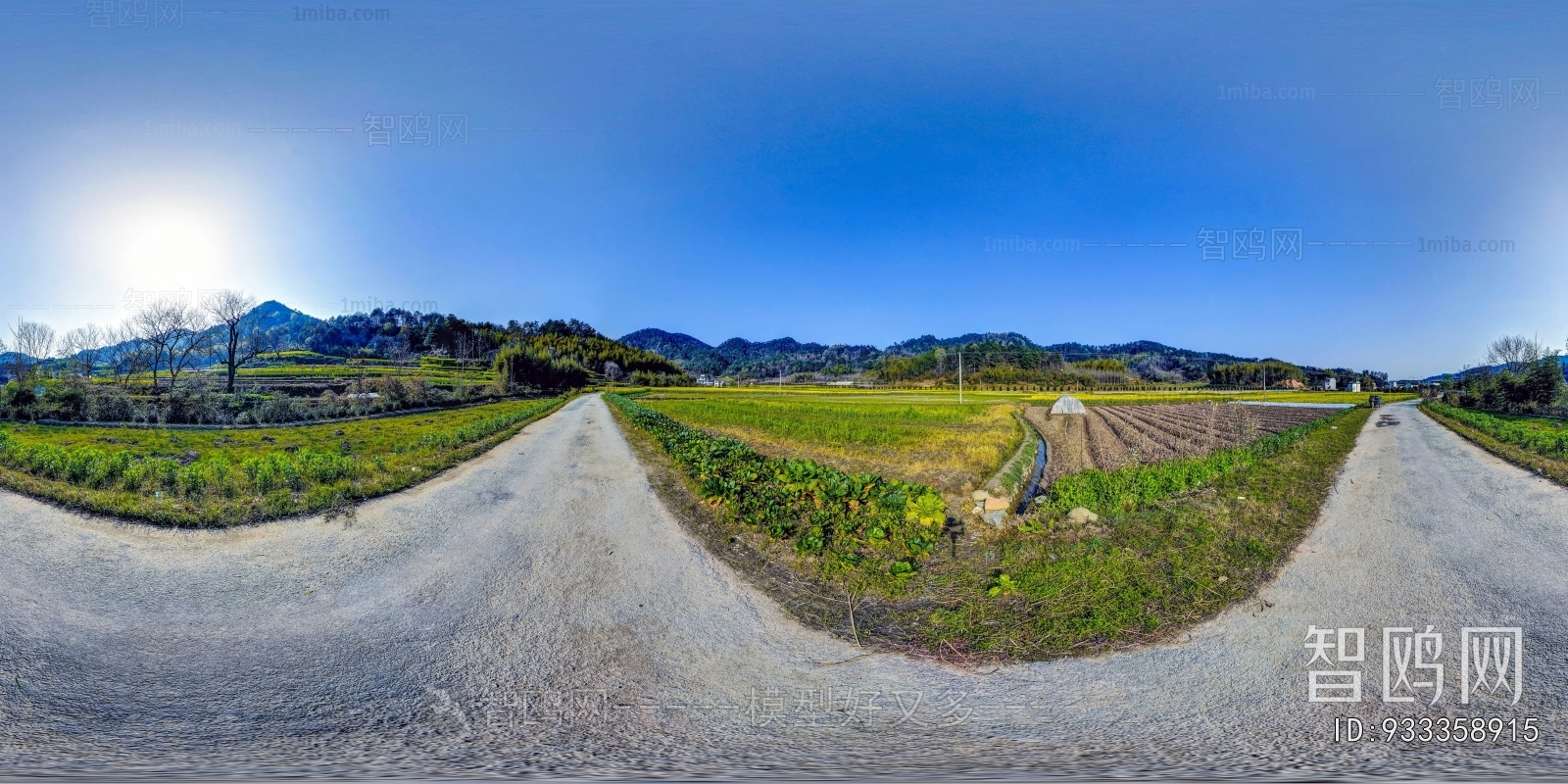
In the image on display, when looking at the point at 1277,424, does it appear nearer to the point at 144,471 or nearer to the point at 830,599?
the point at 830,599

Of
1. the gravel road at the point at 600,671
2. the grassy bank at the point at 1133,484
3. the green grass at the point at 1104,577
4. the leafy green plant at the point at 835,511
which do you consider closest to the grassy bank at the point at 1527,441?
the grassy bank at the point at 1133,484

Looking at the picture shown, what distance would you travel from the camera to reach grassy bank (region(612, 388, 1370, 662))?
13.2 ft

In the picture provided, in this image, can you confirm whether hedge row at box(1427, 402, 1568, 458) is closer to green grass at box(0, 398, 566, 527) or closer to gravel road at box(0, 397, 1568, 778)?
gravel road at box(0, 397, 1568, 778)

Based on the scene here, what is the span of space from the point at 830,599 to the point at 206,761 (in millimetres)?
3974

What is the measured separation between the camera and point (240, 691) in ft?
10.8

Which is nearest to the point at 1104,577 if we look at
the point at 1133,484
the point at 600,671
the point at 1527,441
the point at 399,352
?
the point at 600,671

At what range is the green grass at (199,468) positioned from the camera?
6.29 meters

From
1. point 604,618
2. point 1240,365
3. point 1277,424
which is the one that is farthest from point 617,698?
point 1240,365

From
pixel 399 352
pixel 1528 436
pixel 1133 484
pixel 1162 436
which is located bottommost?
pixel 1162 436

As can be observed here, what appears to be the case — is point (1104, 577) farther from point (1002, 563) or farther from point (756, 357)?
point (756, 357)

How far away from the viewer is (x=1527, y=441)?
48.3 feet

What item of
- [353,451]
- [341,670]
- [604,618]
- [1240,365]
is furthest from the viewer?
[1240,365]

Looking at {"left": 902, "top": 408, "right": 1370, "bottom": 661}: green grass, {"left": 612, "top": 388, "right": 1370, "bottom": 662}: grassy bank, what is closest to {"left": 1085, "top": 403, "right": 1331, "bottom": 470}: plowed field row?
{"left": 612, "top": 388, "right": 1370, "bottom": 662}: grassy bank

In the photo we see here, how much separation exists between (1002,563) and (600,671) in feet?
13.3
